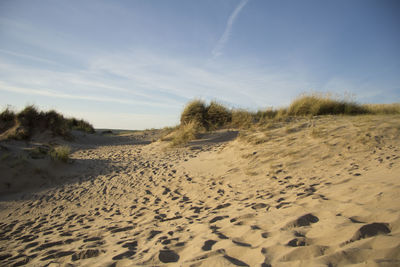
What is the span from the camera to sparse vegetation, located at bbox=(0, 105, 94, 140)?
11.3 m

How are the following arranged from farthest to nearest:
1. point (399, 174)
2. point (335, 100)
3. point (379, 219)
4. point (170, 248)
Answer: point (335, 100) → point (399, 174) → point (170, 248) → point (379, 219)

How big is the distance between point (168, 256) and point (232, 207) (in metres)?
1.47

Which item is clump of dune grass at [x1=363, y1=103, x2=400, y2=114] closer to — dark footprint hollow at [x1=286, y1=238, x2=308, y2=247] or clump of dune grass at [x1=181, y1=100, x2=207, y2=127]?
clump of dune grass at [x1=181, y1=100, x2=207, y2=127]

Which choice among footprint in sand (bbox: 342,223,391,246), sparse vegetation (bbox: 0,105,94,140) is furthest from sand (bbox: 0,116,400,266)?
sparse vegetation (bbox: 0,105,94,140)

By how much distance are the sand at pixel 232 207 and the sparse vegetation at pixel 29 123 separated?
6.19 m

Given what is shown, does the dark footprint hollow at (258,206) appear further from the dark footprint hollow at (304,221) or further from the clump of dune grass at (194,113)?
the clump of dune grass at (194,113)

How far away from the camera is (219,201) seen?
12.2 feet

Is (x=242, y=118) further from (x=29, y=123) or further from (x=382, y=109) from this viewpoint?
(x=29, y=123)

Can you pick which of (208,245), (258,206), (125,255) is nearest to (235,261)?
(208,245)

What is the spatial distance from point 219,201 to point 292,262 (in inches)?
84.9

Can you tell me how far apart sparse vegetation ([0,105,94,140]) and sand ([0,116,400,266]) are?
6190 mm

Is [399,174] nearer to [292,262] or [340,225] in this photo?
[340,225]

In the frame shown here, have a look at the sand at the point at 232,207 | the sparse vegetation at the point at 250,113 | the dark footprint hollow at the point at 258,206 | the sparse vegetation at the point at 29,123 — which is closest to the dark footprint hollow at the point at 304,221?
the sand at the point at 232,207

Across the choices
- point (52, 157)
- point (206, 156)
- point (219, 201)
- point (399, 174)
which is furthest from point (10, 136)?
point (399, 174)
